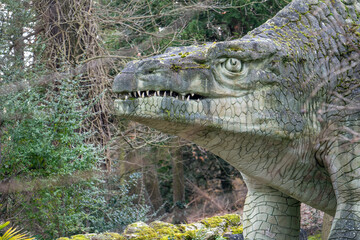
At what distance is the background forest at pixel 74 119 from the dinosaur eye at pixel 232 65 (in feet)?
13.0

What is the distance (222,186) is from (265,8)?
5.56 m

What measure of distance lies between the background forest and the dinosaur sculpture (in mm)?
3858

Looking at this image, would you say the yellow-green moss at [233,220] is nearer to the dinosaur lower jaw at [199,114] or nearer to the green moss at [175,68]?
the dinosaur lower jaw at [199,114]

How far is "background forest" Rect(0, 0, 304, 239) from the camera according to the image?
6762 millimetres

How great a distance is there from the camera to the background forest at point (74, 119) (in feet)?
22.2

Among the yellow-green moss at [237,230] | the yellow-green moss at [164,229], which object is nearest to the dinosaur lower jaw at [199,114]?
the yellow-green moss at [164,229]

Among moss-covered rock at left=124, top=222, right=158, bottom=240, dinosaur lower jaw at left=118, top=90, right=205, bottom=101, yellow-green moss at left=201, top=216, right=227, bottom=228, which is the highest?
dinosaur lower jaw at left=118, top=90, right=205, bottom=101

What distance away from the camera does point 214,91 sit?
3.21 metres

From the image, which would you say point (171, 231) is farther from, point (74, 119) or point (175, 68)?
point (175, 68)

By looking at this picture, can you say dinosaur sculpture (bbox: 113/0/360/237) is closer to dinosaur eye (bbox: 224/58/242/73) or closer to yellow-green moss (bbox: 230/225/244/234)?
dinosaur eye (bbox: 224/58/242/73)

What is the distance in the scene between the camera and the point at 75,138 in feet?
23.0

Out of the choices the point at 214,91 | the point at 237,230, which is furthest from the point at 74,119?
the point at 214,91

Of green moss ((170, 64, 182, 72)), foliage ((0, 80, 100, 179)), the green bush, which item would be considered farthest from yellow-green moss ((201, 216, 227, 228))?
green moss ((170, 64, 182, 72))

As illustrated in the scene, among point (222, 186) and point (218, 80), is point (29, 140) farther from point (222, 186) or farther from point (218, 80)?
point (222, 186)
